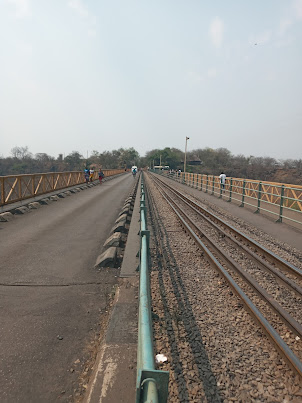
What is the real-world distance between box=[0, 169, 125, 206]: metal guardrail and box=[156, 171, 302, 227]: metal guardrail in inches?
416

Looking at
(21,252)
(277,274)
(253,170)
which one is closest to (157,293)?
(277,274)

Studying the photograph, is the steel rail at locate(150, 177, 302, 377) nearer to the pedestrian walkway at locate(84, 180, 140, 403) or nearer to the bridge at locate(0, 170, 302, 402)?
the bridge at locate(0, 170, 302, 402)

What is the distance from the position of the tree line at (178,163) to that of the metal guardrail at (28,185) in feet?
178

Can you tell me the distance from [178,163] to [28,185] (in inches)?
4550

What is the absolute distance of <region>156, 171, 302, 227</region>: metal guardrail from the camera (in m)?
10.9

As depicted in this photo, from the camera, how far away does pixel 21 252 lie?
6488 mm

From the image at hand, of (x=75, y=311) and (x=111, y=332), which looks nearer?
(x=111, y=332)

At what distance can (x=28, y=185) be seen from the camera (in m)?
14.3

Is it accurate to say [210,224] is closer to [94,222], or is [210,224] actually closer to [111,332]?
[94,222]

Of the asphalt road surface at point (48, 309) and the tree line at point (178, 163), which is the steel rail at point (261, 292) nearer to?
the asphalt road surface at point (48, 309)

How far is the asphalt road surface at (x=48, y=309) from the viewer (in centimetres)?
264

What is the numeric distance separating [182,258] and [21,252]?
12.3 ft

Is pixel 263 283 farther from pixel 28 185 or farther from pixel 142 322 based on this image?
pixel 28 185

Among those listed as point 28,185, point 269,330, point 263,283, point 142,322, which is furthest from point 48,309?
point 28,185
